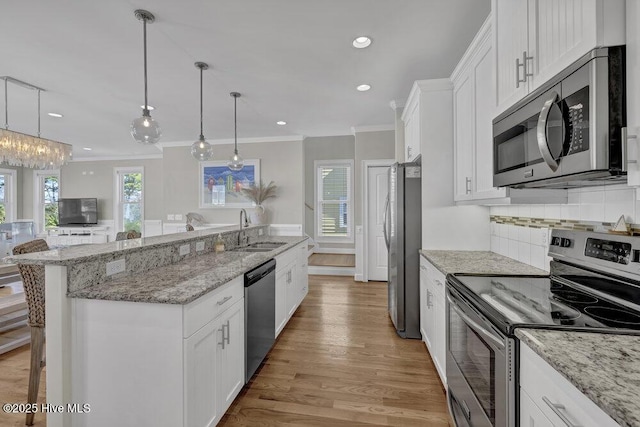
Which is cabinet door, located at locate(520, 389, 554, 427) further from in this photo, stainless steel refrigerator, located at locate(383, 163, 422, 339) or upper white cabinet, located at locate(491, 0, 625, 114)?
stainless steel refrigerator, located at locate(383, 163, 422, 339)

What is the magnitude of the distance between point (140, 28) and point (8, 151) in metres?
2.69

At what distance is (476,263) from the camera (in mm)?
2176

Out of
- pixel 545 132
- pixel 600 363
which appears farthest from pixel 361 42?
pixel 600 363

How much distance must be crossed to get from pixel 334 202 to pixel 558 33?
5.44m

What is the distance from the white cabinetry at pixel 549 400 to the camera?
0.70 metres

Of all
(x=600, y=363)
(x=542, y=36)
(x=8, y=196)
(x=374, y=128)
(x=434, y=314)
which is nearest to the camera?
(x=600, y=363)

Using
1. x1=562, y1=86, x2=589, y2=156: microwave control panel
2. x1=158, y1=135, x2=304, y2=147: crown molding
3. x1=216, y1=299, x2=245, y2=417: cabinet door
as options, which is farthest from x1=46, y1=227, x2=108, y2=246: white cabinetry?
x1=562, y1=86, x2=589, y2=156: microwave control panel

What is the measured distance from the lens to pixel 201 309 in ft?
4.91

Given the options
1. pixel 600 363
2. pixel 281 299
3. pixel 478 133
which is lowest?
pixel 281 299

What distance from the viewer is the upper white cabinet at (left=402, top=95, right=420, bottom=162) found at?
2900mm

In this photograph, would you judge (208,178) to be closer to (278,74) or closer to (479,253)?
(278,74)

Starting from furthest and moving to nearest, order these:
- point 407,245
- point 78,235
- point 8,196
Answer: point 8,196
point 78,235
point 407,245

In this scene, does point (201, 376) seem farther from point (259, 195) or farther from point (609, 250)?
point (259, 195)

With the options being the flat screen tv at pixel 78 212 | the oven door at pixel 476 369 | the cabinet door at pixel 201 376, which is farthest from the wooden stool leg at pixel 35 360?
the flat screen tv at pixel 78 212
